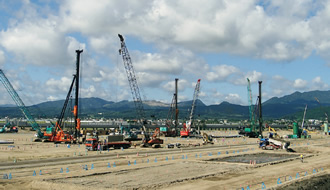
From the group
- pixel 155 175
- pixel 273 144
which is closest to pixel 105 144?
pixel 155 175

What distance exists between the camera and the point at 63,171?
48.8 meters

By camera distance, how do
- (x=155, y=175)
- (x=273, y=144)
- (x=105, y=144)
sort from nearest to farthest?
(x=155, y=175), (x=105, y=144), (x=273, y=144)

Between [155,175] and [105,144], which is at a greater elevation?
[105,144]

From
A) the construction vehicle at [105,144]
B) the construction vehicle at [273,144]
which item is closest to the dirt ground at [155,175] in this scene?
the construction vehicle at [105,144]

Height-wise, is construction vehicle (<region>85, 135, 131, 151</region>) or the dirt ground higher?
construction vehicle (<region>85, 135, 131, 151</region>)

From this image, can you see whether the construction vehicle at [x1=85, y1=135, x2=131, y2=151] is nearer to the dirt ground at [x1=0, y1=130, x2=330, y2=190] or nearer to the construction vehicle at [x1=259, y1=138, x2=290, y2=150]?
the dirt ground at [x1=0, y1=130, x2=330, y2=190]

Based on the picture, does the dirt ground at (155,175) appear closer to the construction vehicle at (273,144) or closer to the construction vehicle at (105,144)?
the construction vehicle at (105,144)

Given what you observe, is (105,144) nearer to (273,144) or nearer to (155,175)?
(155,175)

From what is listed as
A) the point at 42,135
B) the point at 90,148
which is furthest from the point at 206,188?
the point at 42,135

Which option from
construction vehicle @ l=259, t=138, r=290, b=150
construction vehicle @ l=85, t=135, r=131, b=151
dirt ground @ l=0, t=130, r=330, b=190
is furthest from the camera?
construction vehicle @ l=259, t=138, r=290, b=150

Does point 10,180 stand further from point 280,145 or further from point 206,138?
point 206,138

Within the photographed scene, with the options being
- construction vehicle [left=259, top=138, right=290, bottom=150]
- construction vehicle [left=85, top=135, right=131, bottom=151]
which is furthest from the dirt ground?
construction vehicle [left=259, top=138, right=290, bottom=150]

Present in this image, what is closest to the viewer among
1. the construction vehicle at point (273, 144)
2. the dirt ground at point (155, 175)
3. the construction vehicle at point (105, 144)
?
the dirt ground at point (155, 175)

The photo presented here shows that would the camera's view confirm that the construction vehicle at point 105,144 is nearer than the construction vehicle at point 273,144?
Yes
